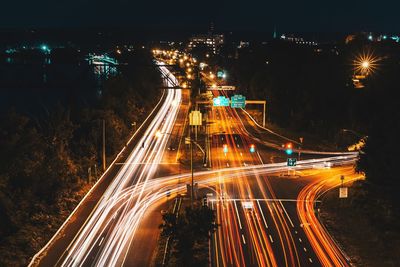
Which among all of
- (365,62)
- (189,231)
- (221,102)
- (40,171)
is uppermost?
(365,62)

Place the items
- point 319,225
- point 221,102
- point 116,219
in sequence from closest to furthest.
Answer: point 319,225 < point 116,219 < point 221,102

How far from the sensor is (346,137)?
159ft

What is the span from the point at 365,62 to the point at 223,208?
39.0 meters

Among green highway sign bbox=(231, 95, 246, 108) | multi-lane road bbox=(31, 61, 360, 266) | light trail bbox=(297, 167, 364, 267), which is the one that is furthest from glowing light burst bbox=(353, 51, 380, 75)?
light trail bbox=(297, 167, 364, 267)

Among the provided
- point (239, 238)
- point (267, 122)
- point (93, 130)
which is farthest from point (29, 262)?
point (267, 122)

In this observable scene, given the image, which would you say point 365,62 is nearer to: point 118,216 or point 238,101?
point 238,101

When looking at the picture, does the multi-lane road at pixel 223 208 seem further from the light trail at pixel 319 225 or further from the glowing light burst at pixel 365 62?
the glowing light burst at pixel 365 62

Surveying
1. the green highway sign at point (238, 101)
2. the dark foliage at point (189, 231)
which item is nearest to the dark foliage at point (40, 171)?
the dark foliage at point (189, 231)

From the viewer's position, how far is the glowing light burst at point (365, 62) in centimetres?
6464

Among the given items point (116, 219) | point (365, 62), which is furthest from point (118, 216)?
point (365, 62)

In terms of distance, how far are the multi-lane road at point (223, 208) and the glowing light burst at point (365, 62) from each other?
2361 cm

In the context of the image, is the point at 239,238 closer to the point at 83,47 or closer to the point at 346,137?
the point at 346,137

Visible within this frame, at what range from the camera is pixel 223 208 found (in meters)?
28.2

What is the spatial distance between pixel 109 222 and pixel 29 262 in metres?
5.44
